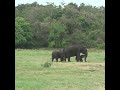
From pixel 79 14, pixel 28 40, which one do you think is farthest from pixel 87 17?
pixel 28 40

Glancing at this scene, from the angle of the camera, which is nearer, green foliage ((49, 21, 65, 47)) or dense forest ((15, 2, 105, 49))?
dense forest ((15, 2, 105, 49))

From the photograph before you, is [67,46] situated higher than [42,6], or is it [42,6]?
[42,6]

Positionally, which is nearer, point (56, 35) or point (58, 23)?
point (58, 23)

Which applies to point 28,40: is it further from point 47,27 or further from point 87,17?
point 47,27

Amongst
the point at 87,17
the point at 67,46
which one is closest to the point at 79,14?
the point at 87,17

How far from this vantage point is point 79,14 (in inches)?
68.4

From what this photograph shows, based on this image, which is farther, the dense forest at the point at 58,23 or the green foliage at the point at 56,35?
the green foliage at the point at 56,35

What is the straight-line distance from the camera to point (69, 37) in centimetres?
194
